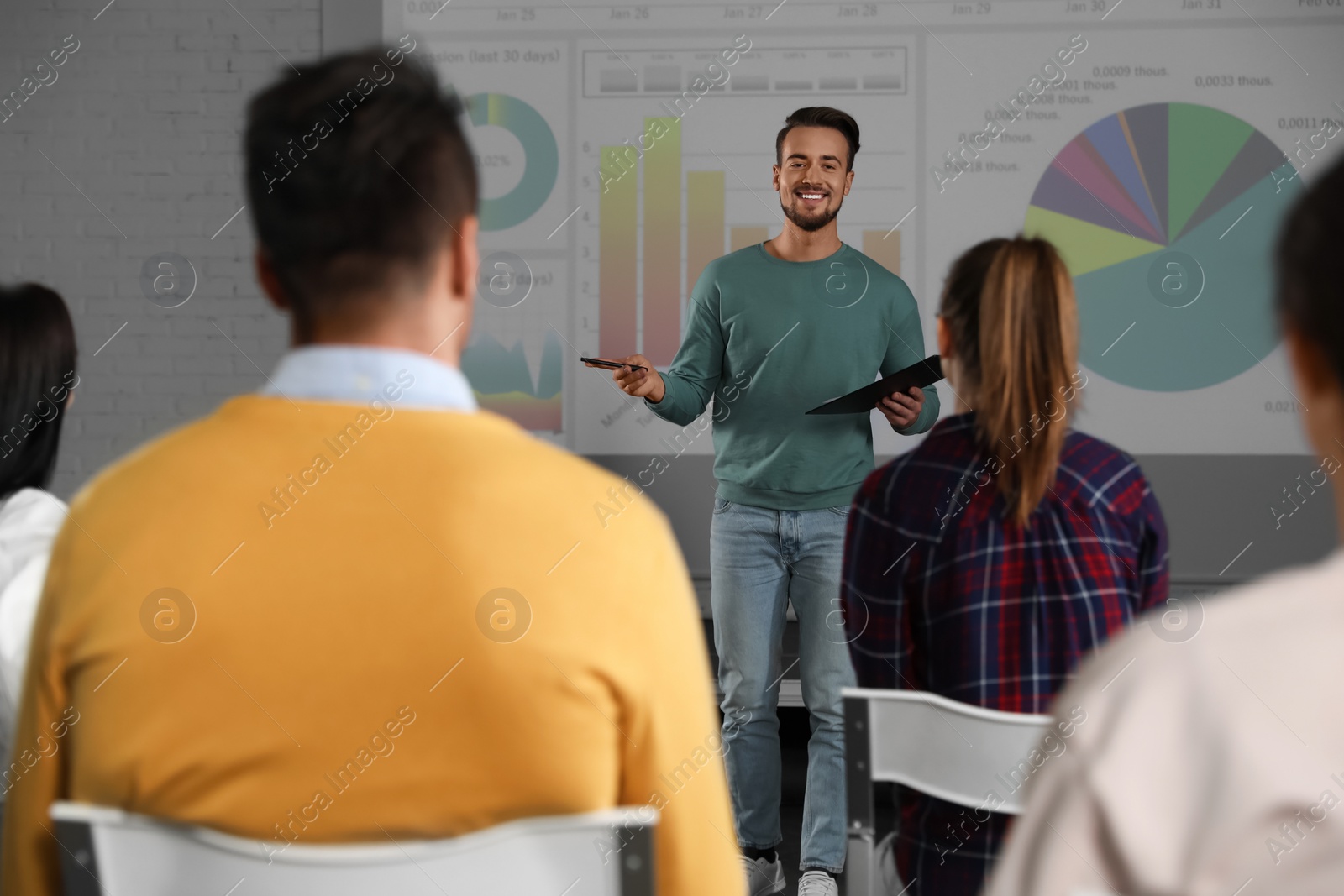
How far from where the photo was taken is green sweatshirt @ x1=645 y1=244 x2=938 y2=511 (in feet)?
7.98

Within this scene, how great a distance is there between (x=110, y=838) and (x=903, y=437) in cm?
279

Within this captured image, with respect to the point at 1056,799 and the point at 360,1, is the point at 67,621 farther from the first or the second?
the point at 360,1

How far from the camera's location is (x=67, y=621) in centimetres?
67

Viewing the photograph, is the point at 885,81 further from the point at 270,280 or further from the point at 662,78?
the point at 270,280

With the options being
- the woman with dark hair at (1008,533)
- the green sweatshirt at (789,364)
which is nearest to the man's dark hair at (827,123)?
the green sweatshirt at (789,364)

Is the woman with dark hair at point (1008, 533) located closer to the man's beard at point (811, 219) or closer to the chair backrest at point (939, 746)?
the chair backrest at point (939, 746)

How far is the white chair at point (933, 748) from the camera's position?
1048mm

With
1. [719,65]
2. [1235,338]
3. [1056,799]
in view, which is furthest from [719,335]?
[1056,799]

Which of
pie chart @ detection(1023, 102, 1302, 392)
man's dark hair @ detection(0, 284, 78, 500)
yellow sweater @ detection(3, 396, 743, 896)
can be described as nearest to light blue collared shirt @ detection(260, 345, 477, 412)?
yellow sweater @ detection(3, 396, 743, 896)

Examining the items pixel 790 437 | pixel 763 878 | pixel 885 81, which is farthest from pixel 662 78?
pixel 763 878

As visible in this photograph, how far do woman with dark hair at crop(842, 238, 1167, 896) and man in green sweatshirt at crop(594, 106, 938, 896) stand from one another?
972 millimetres

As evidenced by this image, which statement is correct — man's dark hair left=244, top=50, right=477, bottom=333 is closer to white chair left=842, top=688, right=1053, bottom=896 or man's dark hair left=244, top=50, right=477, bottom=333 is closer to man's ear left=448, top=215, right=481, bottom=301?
man's ear left=448, top=215, right=481, bottom=301

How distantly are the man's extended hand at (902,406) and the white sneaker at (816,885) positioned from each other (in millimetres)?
1010

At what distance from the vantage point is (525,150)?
10.9ft
